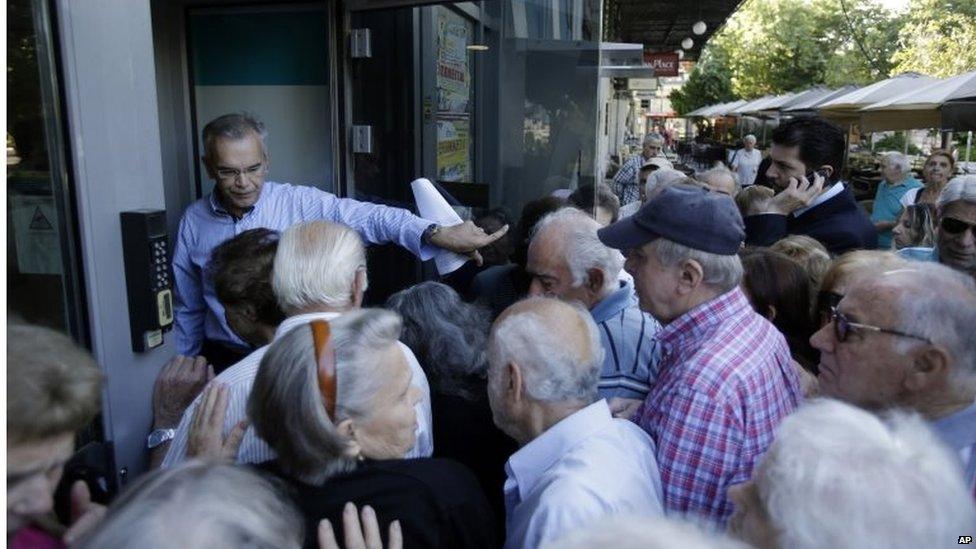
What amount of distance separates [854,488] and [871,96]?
13.3 m

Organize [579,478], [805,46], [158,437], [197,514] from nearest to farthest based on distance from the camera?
[197,514], [579,478], [158,437], [805,46]

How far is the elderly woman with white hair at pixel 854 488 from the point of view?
106 cm

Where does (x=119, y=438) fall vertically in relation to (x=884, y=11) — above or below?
below

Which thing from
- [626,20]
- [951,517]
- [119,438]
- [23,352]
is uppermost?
[626,20]

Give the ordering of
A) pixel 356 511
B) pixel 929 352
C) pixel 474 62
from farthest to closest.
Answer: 1. pixel 474 62
2. pixel 929 352
3. pixel 356 511

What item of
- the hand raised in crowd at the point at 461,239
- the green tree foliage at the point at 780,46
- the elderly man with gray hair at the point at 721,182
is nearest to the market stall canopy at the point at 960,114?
the elderly man with gray hair at the point at 721,182

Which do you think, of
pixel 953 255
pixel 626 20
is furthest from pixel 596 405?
pixel 626 20

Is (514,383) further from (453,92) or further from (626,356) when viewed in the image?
(453,92)

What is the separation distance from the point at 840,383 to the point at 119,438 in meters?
2.17

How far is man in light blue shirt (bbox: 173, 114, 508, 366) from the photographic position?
310 cm

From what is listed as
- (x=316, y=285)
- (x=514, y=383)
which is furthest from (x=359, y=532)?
(x=316, y=285)

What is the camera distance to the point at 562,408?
5.84 feet

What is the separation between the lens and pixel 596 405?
5.85 feet

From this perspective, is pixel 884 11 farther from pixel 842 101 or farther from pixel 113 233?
pixel 113 233
